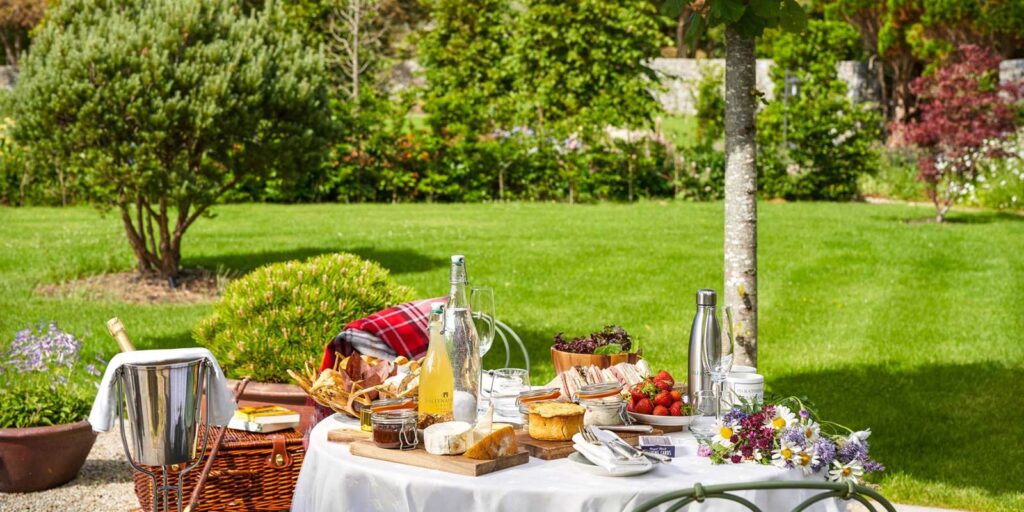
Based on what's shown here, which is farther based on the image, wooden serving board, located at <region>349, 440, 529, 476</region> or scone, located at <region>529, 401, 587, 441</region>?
scone, located at <region>529, 401, 587, 441</region>

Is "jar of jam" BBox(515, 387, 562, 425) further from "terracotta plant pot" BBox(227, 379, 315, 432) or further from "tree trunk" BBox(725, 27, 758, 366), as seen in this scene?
"tree trunk" BBox(725, 27, 758, 366)

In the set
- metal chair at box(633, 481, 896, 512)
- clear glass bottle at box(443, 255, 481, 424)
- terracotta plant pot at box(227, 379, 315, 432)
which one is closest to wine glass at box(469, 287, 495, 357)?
clear glass bottle at box(443, 255, 481, 424)

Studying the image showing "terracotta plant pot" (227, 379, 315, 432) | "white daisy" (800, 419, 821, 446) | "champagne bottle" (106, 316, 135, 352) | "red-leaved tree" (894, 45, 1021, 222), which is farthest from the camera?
"red-leaved tree" (894, 45, 1021, 222)

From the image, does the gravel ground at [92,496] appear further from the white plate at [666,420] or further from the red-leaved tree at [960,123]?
the red-leaved tree at [960,123]

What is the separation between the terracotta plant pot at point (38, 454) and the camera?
187 inches

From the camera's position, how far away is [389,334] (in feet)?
14.7

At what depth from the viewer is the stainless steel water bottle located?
310 centimetres

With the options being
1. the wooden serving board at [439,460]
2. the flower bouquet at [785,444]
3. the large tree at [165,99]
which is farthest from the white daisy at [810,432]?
the large tree at [165,99]

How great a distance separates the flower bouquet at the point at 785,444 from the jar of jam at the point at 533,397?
1.71 feet

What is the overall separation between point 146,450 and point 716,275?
8.25 metres

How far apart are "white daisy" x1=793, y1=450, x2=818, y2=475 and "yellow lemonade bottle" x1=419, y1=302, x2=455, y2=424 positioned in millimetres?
903

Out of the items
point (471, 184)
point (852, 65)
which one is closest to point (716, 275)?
point (471, 184)

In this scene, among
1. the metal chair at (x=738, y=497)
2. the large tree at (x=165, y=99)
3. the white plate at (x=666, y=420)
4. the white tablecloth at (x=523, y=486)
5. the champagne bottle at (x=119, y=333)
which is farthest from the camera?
the large tree at (x=165, y=99)

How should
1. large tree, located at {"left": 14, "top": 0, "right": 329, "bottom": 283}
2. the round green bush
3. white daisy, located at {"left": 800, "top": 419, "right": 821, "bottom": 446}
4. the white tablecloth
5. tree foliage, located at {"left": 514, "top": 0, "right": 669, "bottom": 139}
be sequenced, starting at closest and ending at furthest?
1. the white tablecloth
2. white daisy, located at {"left": 800, "top": 419, "right": 821, "bottom": 446}
3. the round green bush
4. large tree, located at {"left": 14, "top": 0, "right": 329, "bottom": 283}
5. tree foliage, located at {"left": 514, "top": 0, "right": 669, "bottom": 139}
